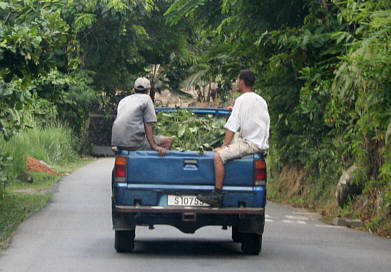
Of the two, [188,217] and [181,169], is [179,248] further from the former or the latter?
[181,169]

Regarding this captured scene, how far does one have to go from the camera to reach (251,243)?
10.8 meters

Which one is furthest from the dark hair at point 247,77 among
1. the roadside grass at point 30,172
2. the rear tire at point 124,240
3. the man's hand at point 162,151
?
the roadside grass at point 30,172

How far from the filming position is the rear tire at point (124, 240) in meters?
10.6

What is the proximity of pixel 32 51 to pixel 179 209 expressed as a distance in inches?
171

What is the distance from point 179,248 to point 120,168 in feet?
5.96

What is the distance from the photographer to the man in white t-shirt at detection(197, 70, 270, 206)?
396 inches

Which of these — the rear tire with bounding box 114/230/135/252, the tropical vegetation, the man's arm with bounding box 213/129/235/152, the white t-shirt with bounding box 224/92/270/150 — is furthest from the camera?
the tropical vegetation

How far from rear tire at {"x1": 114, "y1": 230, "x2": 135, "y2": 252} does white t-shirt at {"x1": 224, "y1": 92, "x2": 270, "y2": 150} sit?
1720mm

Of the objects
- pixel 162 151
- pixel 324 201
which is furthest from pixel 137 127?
pixel 324 201

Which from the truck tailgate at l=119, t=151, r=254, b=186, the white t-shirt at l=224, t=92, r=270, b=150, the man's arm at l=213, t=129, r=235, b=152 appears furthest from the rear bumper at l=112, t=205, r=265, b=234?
the white t-shirt at l=224, t=92, r=270, b=150

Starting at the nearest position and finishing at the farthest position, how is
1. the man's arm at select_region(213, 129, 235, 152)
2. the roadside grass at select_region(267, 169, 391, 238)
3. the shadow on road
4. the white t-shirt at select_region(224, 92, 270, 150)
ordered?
the man's arm at select_region(213, 129, 235, 152) → the white t-shirt at select_region(224, 92, 270, 150) → the shadow on road → the roadside grass at select_region(267, 169, 391, 238)

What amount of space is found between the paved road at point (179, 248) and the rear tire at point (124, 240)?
0.37 feet

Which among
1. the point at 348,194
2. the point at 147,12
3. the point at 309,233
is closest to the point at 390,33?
the point at 309,233

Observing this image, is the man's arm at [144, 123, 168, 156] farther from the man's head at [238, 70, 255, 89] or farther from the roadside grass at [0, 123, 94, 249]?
the roadside grass at [0, 123, 94, 249]
